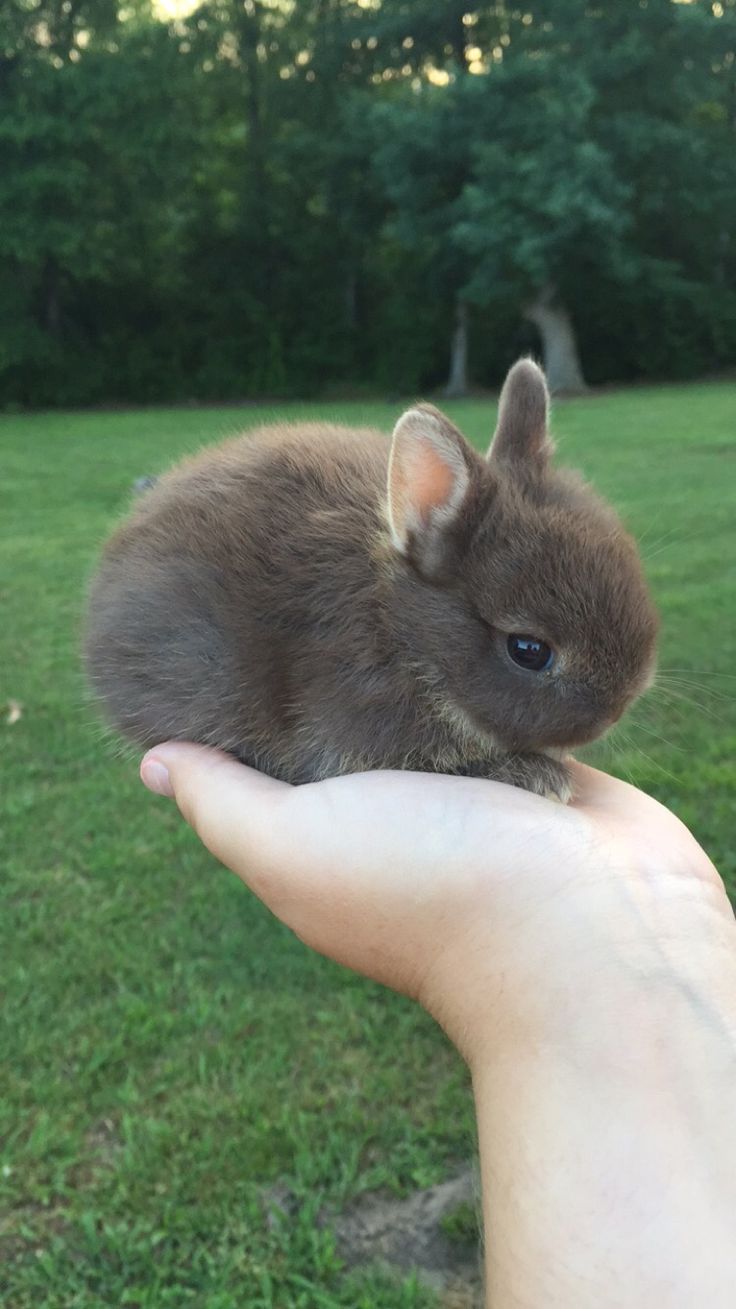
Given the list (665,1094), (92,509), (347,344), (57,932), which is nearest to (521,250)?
(347,344)

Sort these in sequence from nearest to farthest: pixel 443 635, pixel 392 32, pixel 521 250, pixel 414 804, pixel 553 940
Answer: pixel 553 940 → pixel 414 804 → pixel 443 635 → pixel 521 250 → pixel 392 32

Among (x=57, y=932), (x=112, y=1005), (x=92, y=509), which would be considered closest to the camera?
(x=112, y=1005)

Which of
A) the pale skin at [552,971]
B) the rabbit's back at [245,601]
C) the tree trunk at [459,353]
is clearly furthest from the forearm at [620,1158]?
the tree trunk at [459,353]

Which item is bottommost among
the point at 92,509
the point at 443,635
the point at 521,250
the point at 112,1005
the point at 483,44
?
the point at 112,1005

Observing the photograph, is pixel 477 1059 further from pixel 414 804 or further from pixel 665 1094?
pixel 414 804

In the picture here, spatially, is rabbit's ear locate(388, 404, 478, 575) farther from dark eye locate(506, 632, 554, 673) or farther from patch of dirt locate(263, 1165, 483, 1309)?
patch of dirt locate(263, 1165, 483, 1309)

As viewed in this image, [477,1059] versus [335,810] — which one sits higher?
[335,810]

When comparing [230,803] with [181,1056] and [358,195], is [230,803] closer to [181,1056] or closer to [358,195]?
[181,1056]

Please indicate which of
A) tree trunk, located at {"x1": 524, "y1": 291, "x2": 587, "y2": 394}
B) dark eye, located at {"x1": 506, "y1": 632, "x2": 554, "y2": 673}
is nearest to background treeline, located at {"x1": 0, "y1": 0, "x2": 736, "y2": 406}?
tree trunk, located at {"x1": 524, "y1": 291, "x2": 587, "y2": 394}
